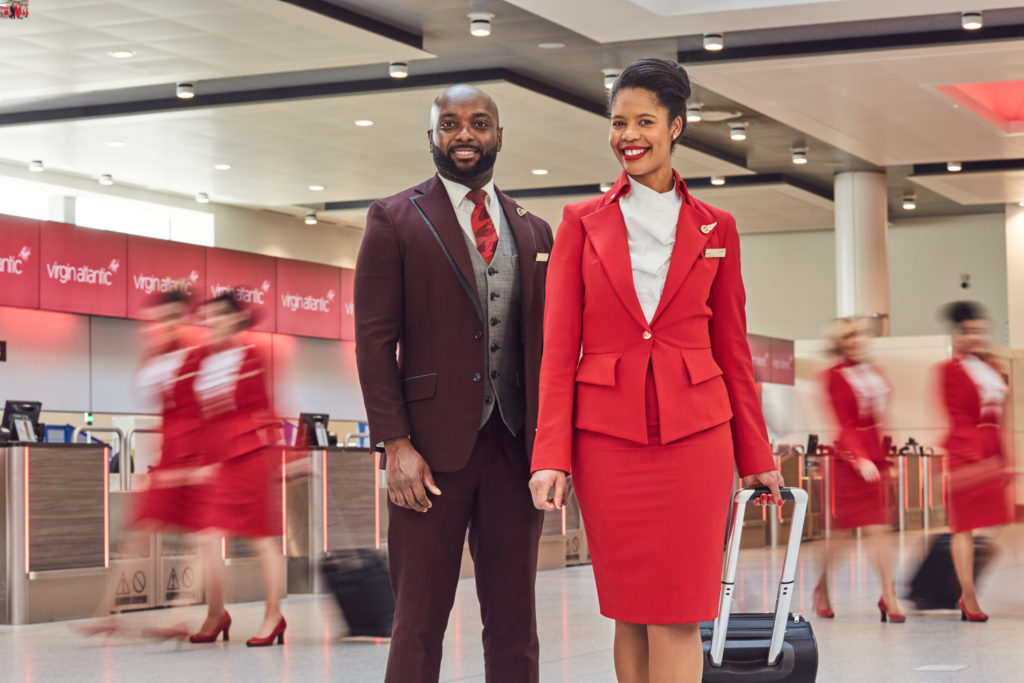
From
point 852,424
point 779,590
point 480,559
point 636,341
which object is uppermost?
point 636,341

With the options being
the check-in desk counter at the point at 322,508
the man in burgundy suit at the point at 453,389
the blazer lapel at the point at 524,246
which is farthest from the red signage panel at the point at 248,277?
the man in burgundy suit at the point at 453,389

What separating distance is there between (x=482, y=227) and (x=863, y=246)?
56.6 feet

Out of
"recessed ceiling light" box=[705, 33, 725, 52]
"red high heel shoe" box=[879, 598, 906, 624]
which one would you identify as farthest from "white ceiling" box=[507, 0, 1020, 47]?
Answer: "red high heel shoe" box=[879, 598, 906, 624]

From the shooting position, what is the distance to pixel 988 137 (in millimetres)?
17250

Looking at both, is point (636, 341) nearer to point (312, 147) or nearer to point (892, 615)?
point (892, 615)

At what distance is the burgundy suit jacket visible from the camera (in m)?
3.00

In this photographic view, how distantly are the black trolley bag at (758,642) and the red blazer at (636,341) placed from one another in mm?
673

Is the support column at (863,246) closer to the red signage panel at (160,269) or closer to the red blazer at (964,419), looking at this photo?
the red signage panel at (160,269)

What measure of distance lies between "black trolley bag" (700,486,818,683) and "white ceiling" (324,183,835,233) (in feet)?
53.8

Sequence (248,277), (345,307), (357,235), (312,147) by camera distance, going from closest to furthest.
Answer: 1. (312,147)
2. (248,277)
3. (345,307)
4. (357,235)

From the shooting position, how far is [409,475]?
295 centimetres

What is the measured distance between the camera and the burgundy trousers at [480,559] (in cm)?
303

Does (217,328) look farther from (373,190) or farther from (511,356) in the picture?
(373,190)

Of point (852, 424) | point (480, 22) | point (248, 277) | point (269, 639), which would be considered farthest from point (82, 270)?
point (852, 424)
